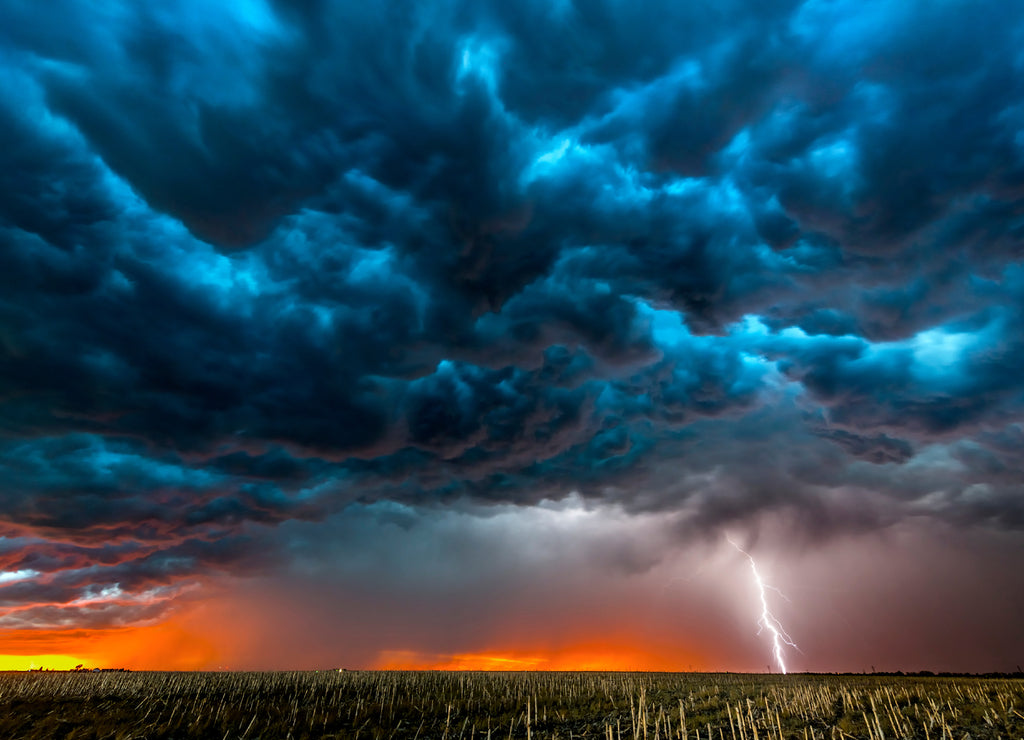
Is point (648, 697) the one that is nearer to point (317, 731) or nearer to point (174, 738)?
point (317, 731)

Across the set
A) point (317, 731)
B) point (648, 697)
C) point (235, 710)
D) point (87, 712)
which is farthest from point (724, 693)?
point (87, 712)

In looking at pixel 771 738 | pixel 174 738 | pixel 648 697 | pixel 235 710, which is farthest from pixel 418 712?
pixel 771 738

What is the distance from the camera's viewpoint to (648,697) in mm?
51438

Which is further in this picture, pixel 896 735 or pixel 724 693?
pixel 724 693

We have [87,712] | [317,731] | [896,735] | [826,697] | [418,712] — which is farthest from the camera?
[826,697]

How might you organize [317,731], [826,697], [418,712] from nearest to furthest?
[317,731] → [418,712] → [826,697]

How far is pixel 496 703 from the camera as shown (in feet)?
152

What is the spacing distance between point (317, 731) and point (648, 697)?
1315 inches

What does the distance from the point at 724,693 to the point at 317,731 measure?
141 feet

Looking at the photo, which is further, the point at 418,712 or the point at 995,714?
the point at 418,712

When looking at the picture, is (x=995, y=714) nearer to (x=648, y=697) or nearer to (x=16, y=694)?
(x=648, y=697)

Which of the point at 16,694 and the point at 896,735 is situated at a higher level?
the point at 16,694

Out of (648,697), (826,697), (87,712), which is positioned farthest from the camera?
(648,697)

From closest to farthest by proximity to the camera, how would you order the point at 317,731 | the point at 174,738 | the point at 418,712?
the point at 174,738, the point at 317,731, the point at 418,712
